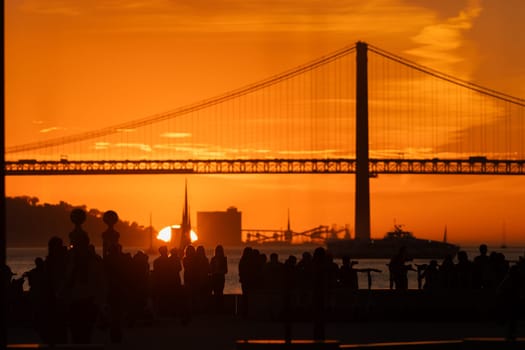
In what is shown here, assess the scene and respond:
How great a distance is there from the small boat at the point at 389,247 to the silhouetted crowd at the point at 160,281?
234ft

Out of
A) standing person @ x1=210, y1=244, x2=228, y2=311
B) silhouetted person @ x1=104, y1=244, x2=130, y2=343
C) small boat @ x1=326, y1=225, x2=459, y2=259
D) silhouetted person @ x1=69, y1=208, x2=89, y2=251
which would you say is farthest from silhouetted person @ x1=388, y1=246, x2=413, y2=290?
small boat @ x1=326, y1=225, x2=459, y2=259

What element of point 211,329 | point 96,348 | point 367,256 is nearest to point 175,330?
point 211,329

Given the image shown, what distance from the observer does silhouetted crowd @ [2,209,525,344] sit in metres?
14.9

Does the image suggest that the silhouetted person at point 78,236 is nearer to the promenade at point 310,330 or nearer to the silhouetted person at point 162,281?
the promenade at point 310,330

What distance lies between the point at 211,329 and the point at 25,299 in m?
2.83

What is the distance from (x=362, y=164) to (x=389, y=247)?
31.0 m

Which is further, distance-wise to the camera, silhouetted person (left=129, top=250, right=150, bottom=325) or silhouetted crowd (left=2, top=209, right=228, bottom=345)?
silhouetted person (left=129, top=250, right=150, bottom=325)

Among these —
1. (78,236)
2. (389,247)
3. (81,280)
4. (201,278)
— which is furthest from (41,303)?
(389,247)

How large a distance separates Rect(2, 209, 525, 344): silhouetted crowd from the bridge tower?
61.3m

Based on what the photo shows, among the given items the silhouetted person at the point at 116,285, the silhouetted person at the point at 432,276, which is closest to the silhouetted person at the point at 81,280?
the silhouetted person at the point at 116,285

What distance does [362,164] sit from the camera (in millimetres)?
86938

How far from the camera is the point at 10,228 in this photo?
651ft

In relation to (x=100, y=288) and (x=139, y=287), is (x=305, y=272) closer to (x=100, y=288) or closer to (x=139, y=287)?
(x=139, y=287)

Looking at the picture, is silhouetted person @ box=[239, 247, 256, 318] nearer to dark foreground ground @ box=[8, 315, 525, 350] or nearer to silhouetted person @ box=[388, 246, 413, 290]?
dark foreground ground @ box=[8, 315, 525, 350]
